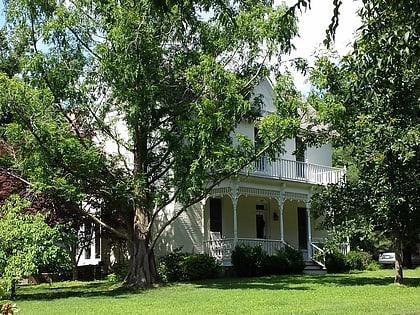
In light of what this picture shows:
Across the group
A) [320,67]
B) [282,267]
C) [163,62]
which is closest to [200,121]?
[163,62]

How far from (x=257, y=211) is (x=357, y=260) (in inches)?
207

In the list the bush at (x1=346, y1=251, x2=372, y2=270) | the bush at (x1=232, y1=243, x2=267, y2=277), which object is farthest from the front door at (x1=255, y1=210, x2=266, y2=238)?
the bush at (x1=232, y1=243, x2=267, y2=277)

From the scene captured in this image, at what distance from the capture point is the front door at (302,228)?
30438mm

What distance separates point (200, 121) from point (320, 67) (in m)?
4.28

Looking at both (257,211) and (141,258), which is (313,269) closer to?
(257,211)

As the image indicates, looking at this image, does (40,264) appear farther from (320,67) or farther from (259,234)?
(259,234)

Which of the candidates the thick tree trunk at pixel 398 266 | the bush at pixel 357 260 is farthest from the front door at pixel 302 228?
the thick tree trunk at pixel 398 266

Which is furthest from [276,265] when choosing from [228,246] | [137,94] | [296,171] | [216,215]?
[137,94]

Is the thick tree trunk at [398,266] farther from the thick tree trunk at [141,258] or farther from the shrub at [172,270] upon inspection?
the shrub at [172,270]

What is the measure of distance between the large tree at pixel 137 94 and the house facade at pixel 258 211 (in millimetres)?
4890

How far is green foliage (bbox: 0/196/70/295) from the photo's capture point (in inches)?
598

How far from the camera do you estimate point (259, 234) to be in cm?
2875

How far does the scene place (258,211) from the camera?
94.9 ft

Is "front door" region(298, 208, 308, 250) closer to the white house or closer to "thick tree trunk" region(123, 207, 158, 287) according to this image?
the white house
